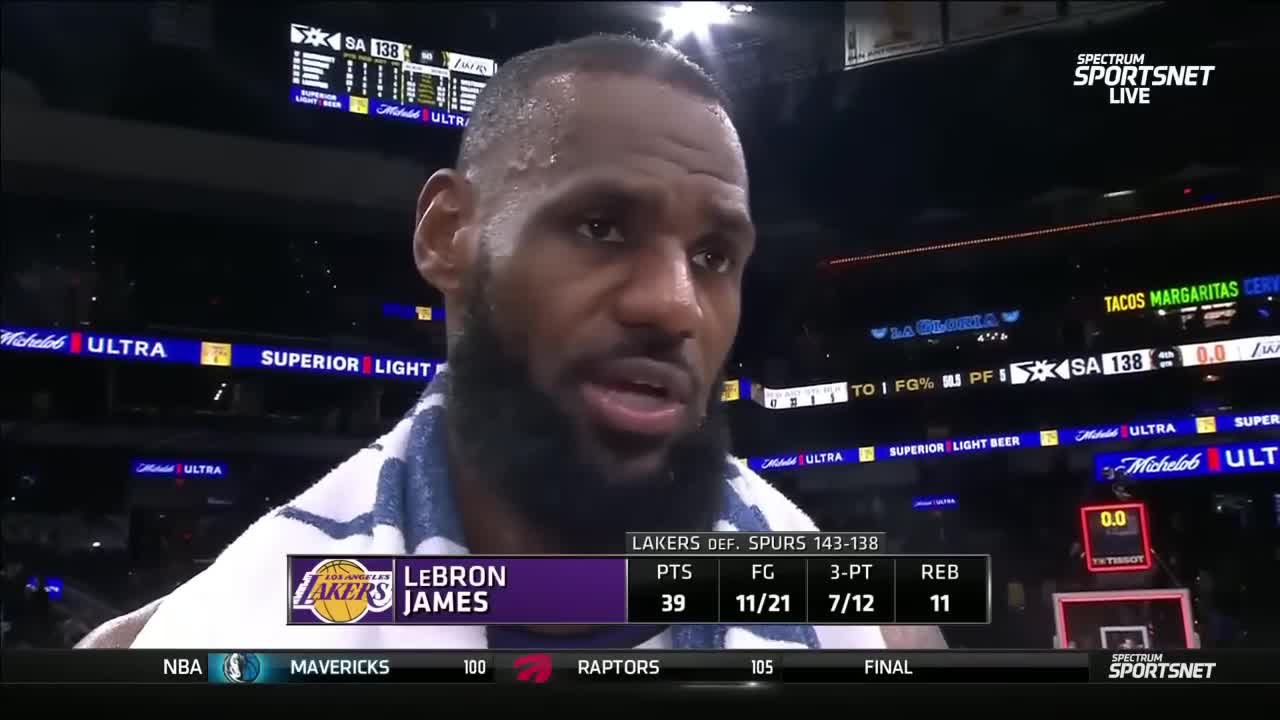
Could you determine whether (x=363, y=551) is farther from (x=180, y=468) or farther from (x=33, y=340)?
(x=33, y=340)

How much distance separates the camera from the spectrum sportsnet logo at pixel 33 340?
1.85 metres

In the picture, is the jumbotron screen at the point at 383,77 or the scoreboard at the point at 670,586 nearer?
the scoreboard at the point at 670,586

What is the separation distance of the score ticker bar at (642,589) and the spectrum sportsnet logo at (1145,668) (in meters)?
0.21

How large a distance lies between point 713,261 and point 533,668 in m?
0.69

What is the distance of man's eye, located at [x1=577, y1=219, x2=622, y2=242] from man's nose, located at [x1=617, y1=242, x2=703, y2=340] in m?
0.05

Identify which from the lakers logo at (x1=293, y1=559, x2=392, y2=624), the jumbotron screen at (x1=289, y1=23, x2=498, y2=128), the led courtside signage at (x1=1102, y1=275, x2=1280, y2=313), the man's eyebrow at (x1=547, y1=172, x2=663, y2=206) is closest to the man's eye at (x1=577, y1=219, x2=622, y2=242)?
the man's eyebrow at (x1=547, y1=172, x2=663, y2=206)

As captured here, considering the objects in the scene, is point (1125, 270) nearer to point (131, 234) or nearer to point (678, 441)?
point (678, 441)

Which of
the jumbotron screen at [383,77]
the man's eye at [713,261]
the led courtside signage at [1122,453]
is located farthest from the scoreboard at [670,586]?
the jumbotron screen at [383,77]

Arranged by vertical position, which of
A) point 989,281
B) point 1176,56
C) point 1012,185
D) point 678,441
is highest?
point 1176,56

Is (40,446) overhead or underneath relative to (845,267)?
underneath

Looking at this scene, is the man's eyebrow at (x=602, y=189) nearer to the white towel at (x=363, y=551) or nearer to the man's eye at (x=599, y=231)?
the man's eye at (x=599, y=231)

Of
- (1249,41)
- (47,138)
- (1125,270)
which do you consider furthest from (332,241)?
(1249,41)

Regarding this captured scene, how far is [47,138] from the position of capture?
76.2 inches

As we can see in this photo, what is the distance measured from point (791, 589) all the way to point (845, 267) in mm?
535
